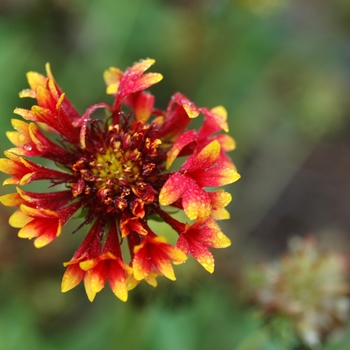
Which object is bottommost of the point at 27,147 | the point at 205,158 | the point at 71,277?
the point at 71,277

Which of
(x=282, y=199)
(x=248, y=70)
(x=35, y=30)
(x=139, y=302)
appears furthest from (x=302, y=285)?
(x=35, y=30)

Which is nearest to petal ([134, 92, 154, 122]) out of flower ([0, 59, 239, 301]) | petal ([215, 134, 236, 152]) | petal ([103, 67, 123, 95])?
flower ([0, 59, 239, 301])

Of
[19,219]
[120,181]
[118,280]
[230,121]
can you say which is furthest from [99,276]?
[230,121]

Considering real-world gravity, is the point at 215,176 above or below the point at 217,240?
above

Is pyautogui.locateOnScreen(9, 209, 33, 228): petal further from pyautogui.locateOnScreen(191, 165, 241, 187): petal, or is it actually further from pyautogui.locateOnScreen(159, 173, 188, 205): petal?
pyautogui.locateOnScreen(191, 165, 241, 187): petal

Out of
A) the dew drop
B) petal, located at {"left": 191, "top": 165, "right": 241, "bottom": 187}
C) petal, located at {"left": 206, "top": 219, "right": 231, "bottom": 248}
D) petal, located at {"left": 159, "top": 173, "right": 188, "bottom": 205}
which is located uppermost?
→ petal, located at {"left": 191, "top": 165, "right": 241, "bottom": 187}

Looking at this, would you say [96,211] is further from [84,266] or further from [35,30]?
[35,30]

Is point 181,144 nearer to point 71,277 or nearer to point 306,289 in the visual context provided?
point 71,277

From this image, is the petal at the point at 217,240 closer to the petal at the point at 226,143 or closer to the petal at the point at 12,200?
the petal at the point at 226,143
